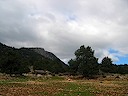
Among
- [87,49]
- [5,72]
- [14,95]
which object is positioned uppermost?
[87,49]

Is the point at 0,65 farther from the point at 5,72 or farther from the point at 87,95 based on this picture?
the point at 87,95

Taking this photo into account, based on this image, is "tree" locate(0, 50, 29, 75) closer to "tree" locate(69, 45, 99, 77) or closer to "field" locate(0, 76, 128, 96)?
"tree" locate(69, 45, 99, 77)

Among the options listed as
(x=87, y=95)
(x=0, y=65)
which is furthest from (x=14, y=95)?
(x=0, y=65)

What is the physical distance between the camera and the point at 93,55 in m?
109

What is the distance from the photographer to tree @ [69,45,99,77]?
336 ft

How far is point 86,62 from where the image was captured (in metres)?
105

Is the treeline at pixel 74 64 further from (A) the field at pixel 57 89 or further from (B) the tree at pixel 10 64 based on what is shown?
(A) the field at pixel 57 89

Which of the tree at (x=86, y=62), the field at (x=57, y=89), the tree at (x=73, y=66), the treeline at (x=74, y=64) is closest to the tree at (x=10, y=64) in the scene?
the treeline at (x=74, y=64)

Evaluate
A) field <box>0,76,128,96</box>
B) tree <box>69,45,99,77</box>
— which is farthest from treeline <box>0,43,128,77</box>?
field <box>0,76,128,96</box>

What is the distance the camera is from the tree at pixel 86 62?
336 feet

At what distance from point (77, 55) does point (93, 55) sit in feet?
21.2

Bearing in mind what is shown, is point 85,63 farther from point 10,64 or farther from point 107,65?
point 107,65

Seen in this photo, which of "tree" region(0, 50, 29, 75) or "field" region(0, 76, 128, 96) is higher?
"tree" region(0, 50, 29, 75)

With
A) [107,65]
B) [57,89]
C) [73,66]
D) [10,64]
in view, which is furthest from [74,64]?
[57,89]
